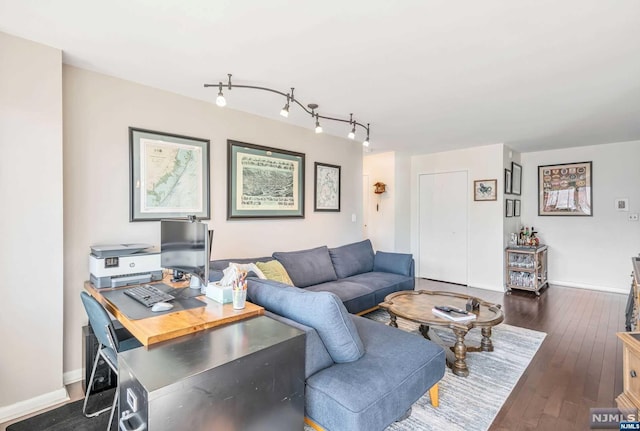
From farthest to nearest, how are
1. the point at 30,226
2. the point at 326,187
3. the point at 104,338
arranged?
the point at 326,187 → the point at 30,226 → the point at 104,338

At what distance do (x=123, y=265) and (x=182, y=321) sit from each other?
1051mm

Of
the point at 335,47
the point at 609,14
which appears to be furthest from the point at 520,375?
the point at 335,47

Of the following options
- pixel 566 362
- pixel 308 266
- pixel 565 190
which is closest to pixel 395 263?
pixel 308 266

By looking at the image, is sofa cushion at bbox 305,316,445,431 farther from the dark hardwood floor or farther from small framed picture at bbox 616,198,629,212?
small framed picture at bbox 616,198,629,212

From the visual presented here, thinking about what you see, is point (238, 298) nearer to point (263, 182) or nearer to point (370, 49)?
point (370, 49)

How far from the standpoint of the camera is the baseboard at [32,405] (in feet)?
6.40

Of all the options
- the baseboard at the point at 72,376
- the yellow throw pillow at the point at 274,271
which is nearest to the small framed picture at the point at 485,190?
the yellow throw pillow at the point at 274,271

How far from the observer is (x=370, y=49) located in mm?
2090

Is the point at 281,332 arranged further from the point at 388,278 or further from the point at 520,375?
the point at 388,278

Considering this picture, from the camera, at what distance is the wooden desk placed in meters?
1.38

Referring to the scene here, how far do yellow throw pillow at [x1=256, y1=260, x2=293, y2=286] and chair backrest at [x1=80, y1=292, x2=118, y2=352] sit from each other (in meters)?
1.31

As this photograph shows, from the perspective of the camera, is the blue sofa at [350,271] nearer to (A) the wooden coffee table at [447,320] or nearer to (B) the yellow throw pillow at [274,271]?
(B) the yellow throw pillow at [274,271]

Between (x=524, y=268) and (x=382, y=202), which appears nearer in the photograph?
(x=524, y=268)

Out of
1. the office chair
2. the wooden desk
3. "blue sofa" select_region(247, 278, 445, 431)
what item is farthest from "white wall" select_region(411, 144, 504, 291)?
the office chair
